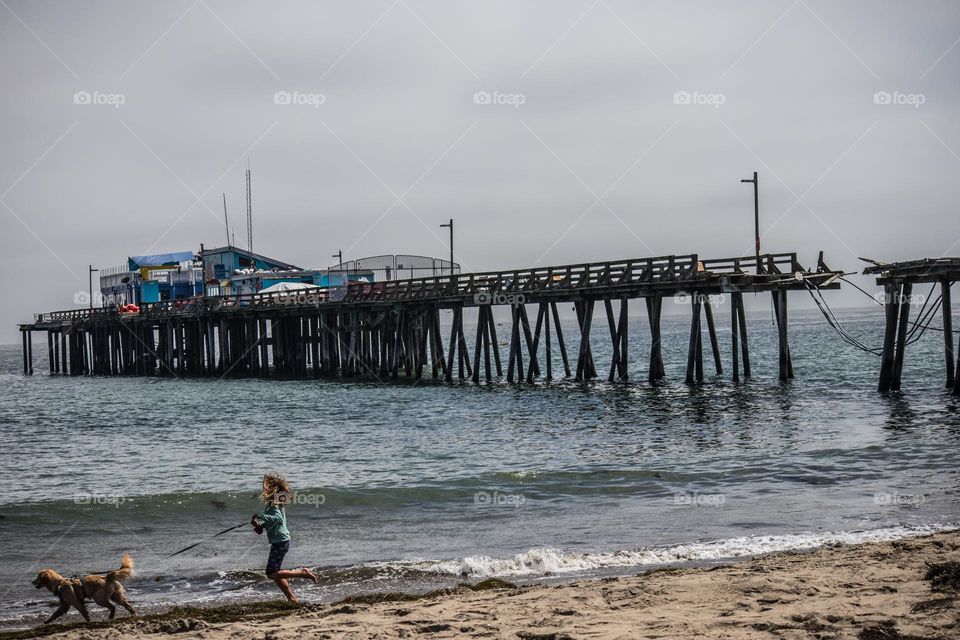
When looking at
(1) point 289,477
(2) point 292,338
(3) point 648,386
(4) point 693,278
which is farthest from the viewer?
(2) point 292,338

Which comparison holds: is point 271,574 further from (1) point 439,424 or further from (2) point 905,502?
(1) point 439,424

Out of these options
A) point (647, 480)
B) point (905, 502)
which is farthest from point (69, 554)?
point (905, 502)

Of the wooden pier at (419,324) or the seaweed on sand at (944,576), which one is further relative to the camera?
the wooden pier at (419,324)

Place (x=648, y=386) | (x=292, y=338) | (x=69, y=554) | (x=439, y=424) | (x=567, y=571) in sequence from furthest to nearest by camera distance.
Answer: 1. (x=292, y=338)
2. (x=648, y=386)
3. (x=439, y=424)
4. (x=69, y=554)
5. (x=567, y=571)

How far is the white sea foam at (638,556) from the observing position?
10.8 meters

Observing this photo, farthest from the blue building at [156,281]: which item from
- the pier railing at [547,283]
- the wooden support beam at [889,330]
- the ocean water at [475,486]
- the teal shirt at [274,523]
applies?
the teal shirt at [274,523]

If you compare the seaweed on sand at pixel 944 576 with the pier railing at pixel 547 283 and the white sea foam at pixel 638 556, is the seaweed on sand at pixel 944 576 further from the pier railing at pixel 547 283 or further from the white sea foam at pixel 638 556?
the pier railing at pixel 547 283

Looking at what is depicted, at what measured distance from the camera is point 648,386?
1304 inches

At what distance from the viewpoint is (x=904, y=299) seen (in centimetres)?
2566

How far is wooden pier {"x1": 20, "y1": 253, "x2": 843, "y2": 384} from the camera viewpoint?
30547mm

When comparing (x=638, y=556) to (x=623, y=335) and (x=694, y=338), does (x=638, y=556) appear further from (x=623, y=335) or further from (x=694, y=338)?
(x=623, y=335)

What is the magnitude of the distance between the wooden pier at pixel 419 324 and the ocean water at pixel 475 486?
325 centimetres

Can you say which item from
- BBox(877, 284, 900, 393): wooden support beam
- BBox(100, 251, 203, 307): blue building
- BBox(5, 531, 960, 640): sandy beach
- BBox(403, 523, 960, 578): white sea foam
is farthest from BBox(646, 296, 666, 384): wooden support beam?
BBox(100, 251, 203, 307): blue building

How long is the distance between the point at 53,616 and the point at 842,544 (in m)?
8.31
